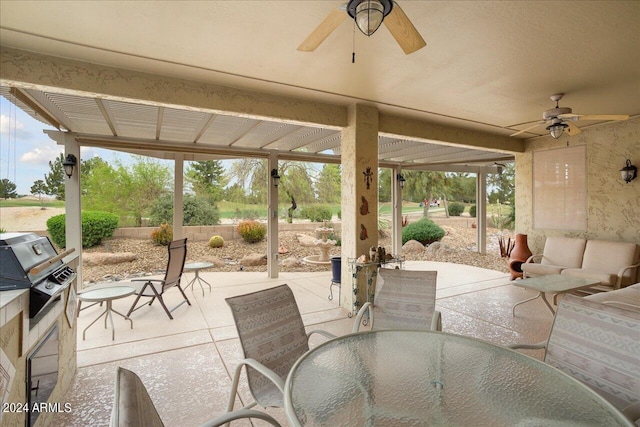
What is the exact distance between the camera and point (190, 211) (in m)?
8.42

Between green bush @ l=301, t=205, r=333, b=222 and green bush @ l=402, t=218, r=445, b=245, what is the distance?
274cm

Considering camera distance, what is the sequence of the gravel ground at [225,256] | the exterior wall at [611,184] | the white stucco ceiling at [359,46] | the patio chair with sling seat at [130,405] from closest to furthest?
1. the patio chair with sling seat at [130,405]
2. the white stucco ceiling at [359,46]
3. the exterior wall at [611,184]
4. the gravel ground at [225,256]

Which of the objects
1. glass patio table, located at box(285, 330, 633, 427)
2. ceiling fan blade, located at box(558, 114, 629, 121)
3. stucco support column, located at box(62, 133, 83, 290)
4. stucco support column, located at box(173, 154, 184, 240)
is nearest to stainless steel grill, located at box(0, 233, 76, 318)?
glass patio table, located at box(285, 330, 633, 427)

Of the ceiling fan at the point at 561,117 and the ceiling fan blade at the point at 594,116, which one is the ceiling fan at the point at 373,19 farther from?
the ceiling fan blade at the point at 594,116

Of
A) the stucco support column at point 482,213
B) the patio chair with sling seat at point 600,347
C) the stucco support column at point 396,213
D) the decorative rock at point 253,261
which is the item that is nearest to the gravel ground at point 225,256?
the decorative rock at point 253,261

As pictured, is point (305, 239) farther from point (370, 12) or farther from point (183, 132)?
point (370, 12)

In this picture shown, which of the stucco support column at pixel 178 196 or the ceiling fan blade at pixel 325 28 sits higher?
the ceiling fan blade at pixel 325 28

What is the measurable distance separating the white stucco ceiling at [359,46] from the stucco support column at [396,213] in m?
3.90

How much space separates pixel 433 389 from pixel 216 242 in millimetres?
8141

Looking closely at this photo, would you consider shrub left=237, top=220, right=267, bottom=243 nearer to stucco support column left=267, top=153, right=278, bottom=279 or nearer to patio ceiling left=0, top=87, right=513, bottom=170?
stucco support column left=267, top=153, right=278, bottom=279

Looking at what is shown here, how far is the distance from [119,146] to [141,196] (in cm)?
256

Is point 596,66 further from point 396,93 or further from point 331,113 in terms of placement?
point 331,113

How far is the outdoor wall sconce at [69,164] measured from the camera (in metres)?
4.43

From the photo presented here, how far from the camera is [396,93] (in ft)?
11.5
